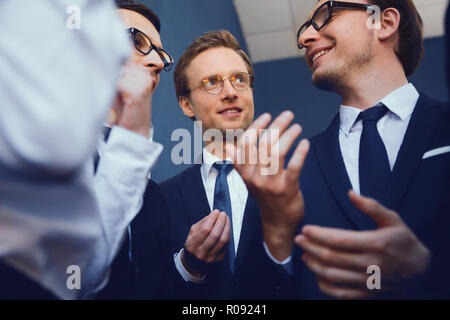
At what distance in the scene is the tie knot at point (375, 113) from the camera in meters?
1.07

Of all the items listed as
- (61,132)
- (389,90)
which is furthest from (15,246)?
(389,90)

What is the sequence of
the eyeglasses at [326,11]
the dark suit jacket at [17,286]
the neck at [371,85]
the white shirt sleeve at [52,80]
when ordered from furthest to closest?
1. the eyeglasses at [326,11]
2. the neck at [371,85]
3. the dark suit jacket at [17,286]
4. the white shirt sleeve at [52,80]

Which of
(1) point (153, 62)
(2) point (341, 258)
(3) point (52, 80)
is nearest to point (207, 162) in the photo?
(1) point (153, 62)

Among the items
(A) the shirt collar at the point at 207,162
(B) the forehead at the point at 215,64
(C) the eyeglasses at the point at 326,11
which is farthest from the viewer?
(B) the forehead at the point at 215,64

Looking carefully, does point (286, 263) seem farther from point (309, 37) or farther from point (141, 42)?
point (141, 42)

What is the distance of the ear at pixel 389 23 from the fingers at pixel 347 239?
87 cm

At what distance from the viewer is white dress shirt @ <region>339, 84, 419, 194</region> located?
40.6 inches

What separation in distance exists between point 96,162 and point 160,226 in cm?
26

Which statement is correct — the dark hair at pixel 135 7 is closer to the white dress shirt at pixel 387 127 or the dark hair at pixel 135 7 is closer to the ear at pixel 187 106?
the ear at pixel 187 106

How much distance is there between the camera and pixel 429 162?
888mm

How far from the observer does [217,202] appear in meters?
1.28

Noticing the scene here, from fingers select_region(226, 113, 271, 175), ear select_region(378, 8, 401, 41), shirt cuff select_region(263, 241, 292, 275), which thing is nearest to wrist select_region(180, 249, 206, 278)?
shirt cuff select_region(263, 241, 292, 275)

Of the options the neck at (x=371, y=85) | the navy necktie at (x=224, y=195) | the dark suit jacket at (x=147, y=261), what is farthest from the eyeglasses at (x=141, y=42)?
the neck at (x=371, y=85)

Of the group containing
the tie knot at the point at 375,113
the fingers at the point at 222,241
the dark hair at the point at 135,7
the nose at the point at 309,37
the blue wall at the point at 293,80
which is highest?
the blue wall at the point at 293,80
